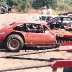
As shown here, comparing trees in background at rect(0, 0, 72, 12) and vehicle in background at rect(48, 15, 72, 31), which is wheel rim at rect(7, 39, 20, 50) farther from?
trees in background at rect(0, 0, 72, 12)

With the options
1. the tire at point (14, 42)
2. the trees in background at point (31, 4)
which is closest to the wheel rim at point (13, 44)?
the tire at point (14, 42)

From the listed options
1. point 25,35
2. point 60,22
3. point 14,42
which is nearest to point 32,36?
point 25,35

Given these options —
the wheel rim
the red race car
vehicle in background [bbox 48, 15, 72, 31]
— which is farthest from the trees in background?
the wheel rim

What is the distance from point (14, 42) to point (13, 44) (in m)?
0.10

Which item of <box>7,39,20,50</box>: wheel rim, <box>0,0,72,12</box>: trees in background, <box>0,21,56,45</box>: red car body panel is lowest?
<box>0,0,72,12</box>: trees in background

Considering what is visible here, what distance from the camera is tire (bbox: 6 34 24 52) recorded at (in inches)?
530

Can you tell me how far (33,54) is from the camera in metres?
13.0

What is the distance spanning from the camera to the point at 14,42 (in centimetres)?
1361

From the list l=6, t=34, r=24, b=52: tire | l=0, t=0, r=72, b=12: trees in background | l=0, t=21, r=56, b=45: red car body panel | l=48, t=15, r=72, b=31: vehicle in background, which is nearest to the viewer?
l=6, t=34, r=24, b=52: tire

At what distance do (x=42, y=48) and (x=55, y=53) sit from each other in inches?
41.4

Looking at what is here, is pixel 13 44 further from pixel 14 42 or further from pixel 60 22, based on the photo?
pixel 60 22

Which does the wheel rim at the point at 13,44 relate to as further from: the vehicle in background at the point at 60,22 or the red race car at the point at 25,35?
the vehicle in background at the point at 60,22

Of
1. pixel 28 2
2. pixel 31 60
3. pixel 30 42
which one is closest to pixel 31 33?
pixel 30 42

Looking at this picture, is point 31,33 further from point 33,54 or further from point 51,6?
point 51,6
